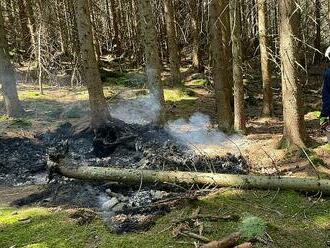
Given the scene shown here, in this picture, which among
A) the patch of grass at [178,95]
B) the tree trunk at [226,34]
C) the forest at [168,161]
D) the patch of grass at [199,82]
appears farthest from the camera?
the patch of grass at [199,82]

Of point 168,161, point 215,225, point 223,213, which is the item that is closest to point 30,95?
point 168,161

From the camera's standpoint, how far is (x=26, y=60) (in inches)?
974

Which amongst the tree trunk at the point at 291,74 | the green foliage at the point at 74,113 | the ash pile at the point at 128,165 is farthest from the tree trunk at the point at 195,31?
the tree trunk at the point at 291,74

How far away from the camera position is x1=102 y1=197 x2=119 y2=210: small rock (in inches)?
259

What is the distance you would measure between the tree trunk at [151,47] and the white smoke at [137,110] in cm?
25

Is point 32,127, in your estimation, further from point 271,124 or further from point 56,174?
point 271,124

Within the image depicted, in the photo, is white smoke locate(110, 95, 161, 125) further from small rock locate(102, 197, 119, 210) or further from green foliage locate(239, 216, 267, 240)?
green foliage locate(239, 216, 267, 240)

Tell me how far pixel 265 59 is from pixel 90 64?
6036 millimetres

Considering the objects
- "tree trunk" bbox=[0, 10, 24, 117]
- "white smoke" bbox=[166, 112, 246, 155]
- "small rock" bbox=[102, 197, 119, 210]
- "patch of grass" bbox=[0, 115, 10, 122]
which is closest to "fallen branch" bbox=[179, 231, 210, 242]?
"small rock" bbox=[102, 197, 119, 210]

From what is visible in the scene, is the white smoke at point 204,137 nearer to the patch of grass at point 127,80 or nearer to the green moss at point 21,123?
the green moss at point 21,123

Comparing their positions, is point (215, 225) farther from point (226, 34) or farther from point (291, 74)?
point (226, 34)

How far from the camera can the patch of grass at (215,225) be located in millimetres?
5578

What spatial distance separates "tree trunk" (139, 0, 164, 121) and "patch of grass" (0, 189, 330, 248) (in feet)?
20.6

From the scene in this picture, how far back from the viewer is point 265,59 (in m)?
13.9
